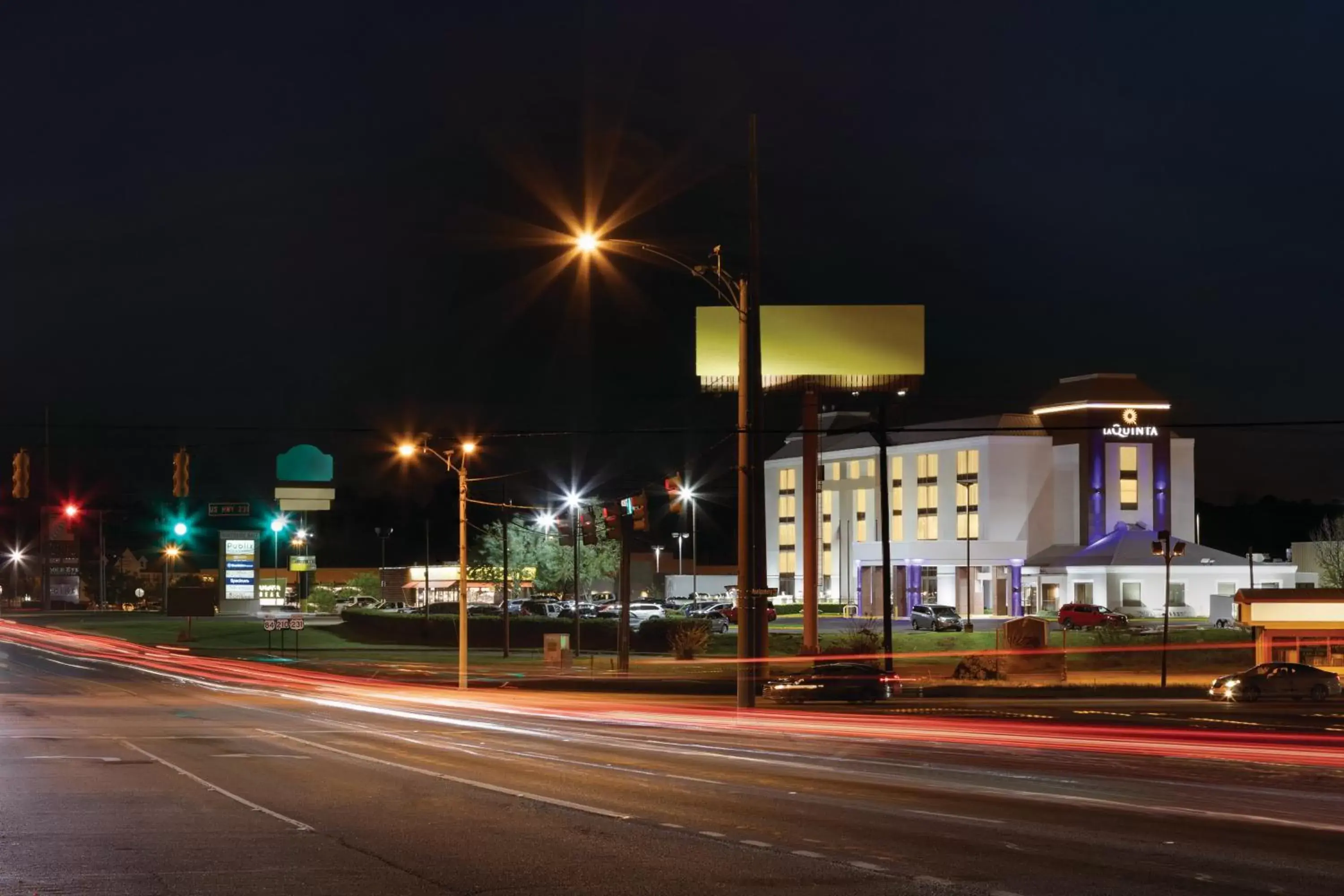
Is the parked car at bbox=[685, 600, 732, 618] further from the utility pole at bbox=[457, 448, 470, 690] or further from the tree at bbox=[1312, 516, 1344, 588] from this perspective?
the utility pole at bbox=[457, 448, 470, 690]

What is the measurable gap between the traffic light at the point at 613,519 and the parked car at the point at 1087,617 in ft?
104

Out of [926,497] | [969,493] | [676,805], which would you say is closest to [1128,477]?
[969,493]

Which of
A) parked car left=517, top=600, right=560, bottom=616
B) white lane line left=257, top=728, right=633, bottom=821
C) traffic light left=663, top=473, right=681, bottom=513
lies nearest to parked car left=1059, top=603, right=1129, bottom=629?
traffic light left=663, top=473, right=681, bottom=513

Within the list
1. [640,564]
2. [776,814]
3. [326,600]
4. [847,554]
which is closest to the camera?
[776,814]

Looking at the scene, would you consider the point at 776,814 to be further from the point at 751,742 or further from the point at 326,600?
the point at 326,600

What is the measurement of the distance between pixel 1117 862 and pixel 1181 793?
6196 millimetres

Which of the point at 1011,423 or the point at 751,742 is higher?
the point at 1011,423

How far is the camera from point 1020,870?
12.5 meters

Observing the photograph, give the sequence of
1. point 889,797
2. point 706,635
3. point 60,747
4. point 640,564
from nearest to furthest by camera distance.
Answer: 1. point 889,797
2. point 60,747
3. point 706,635
4. point 640,564

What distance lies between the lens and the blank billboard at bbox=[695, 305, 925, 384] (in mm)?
65625

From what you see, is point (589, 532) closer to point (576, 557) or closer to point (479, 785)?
Result: point (576, 557)

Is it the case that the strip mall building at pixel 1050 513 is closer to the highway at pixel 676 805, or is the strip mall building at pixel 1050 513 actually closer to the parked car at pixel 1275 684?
the parked car at pixel 1275 684

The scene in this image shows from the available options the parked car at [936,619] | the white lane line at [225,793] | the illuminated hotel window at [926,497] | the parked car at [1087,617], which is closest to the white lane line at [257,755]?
the white lane line at [225,793]

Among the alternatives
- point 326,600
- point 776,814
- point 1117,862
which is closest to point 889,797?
point 776,814
